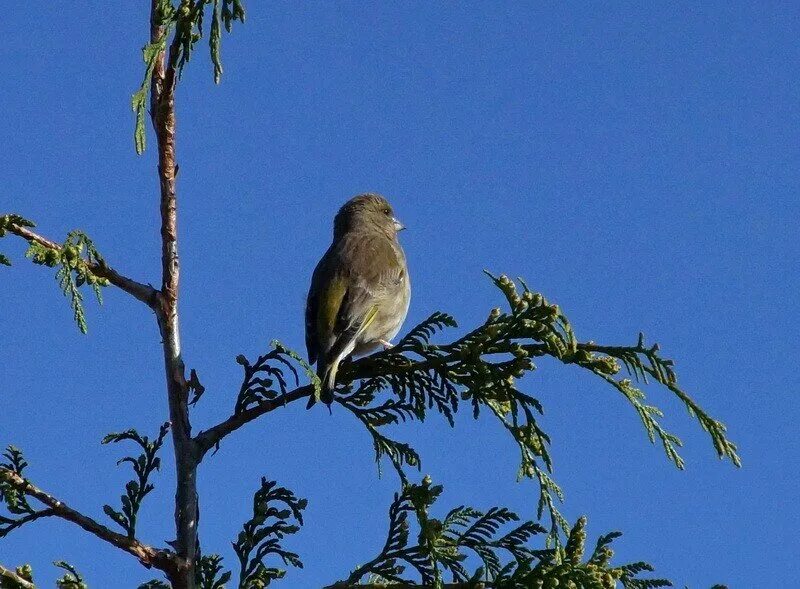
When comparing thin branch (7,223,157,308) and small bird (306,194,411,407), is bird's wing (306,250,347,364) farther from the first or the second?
thin branch (7,223,157,308)

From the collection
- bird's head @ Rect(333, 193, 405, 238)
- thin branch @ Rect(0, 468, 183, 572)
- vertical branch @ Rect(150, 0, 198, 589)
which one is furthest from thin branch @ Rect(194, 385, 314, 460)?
bird's head @ Rect(333, 193, 405, 238)

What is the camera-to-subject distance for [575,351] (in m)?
3.86

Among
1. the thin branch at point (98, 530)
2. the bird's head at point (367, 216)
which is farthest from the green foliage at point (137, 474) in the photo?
the bird's head at point (367, 216)

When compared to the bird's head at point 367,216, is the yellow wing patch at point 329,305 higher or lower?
lower

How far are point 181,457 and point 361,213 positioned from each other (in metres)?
4.67

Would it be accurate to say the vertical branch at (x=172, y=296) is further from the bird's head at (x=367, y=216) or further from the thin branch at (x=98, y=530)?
the bird's head at (x=367, y=216)

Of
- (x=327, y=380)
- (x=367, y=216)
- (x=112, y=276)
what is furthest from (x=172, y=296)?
(x=367, y=216)

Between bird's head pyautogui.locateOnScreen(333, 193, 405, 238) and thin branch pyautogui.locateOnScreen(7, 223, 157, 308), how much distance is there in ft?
13.2

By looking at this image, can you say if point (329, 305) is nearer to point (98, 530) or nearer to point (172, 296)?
point (172, 296)

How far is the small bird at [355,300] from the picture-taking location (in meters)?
5.62

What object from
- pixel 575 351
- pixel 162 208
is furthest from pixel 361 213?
pixel 575 351

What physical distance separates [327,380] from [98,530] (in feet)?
4.02

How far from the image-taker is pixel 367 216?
27.9 ft

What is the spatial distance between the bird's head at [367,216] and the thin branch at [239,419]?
4111 mm
